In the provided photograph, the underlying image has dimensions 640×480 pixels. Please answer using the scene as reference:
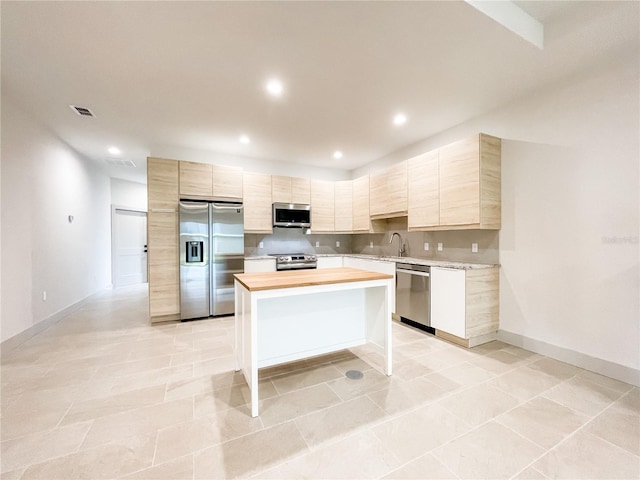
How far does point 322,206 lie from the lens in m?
5.32

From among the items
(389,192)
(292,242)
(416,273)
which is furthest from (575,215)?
(292,242)

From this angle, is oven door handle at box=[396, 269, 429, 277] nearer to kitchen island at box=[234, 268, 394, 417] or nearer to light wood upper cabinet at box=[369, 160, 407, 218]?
light wood upper cabinet at box=[369, 160, 407, 218]

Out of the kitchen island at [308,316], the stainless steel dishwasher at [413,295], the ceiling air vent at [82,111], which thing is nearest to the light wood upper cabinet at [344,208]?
the stainless steel dishwasher at [413,295]

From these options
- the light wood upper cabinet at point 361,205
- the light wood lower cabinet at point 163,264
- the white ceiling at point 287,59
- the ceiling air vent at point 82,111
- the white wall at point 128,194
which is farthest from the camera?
the white wall at point 128,194

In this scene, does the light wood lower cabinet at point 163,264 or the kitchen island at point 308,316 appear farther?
the light wood lower cabinet at point 163,264

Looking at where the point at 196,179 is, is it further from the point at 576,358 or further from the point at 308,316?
the point at 576,358

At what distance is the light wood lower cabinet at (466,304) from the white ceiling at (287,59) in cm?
202

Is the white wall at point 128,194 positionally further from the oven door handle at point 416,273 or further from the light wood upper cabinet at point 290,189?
the oven door handle at point 416,273

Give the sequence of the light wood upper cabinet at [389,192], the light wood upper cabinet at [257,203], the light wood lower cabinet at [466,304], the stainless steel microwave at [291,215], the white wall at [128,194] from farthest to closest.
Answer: the white wall at [128,194]
the stainless steel microwave at [291,215]
the light wood upper cabinet at [257,203]
the light wood upper cabinet at [389,192]
the light wood lower cabinet at [466,304]

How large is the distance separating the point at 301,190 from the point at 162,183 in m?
2.32

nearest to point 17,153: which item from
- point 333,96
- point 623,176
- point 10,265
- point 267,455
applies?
point 10,265

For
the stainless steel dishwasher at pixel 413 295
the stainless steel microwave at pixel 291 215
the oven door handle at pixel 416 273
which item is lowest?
the stainless steel dishwasher at pixel 413 295

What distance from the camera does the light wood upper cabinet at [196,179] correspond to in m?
4.10

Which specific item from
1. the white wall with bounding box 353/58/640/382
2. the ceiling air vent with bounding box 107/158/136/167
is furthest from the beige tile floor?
the ceiling air vent with bounding box 107/158/136/167
